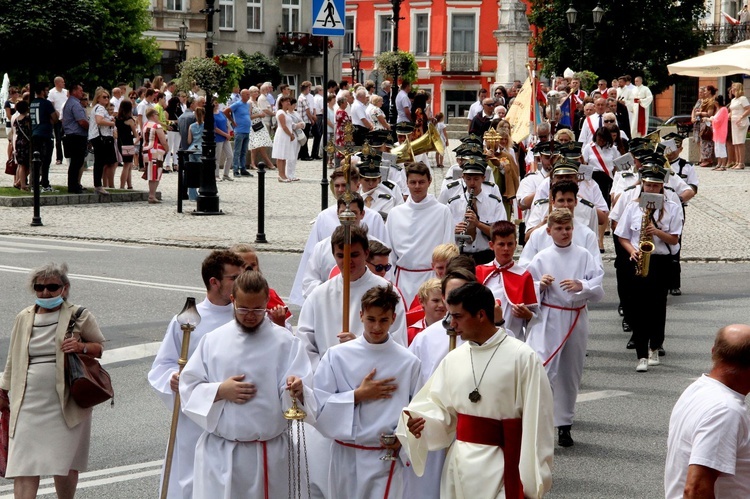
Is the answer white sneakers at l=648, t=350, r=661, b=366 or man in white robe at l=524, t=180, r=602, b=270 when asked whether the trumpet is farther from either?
white sneakers at l=648, t=350, r=661, b=366

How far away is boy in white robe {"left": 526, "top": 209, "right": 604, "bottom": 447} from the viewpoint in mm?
9664

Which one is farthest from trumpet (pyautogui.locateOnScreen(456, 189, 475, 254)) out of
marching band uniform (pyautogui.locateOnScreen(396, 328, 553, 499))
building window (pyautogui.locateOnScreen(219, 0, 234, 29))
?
building window (pyautogui.locateOnScreen(219, 0, 234, 29))

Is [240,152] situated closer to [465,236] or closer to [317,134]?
[317,134]

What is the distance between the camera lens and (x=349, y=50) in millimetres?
78938

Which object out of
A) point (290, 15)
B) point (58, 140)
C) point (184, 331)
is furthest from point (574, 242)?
point (290, 15)

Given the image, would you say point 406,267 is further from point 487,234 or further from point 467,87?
point 467,87

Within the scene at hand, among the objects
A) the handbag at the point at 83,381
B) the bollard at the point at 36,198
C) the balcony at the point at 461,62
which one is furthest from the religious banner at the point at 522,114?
the balcony at the point at 461,62

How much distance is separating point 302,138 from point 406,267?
18096 millimetres

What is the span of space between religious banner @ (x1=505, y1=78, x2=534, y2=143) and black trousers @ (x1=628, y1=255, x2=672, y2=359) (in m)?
8.57

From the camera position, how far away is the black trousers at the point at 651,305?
1170cm

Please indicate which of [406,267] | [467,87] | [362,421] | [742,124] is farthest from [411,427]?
[467,87]

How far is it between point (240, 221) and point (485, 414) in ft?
52.1

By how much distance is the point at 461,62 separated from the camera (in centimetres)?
7562

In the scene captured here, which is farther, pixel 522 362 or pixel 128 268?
pixel 128 268
